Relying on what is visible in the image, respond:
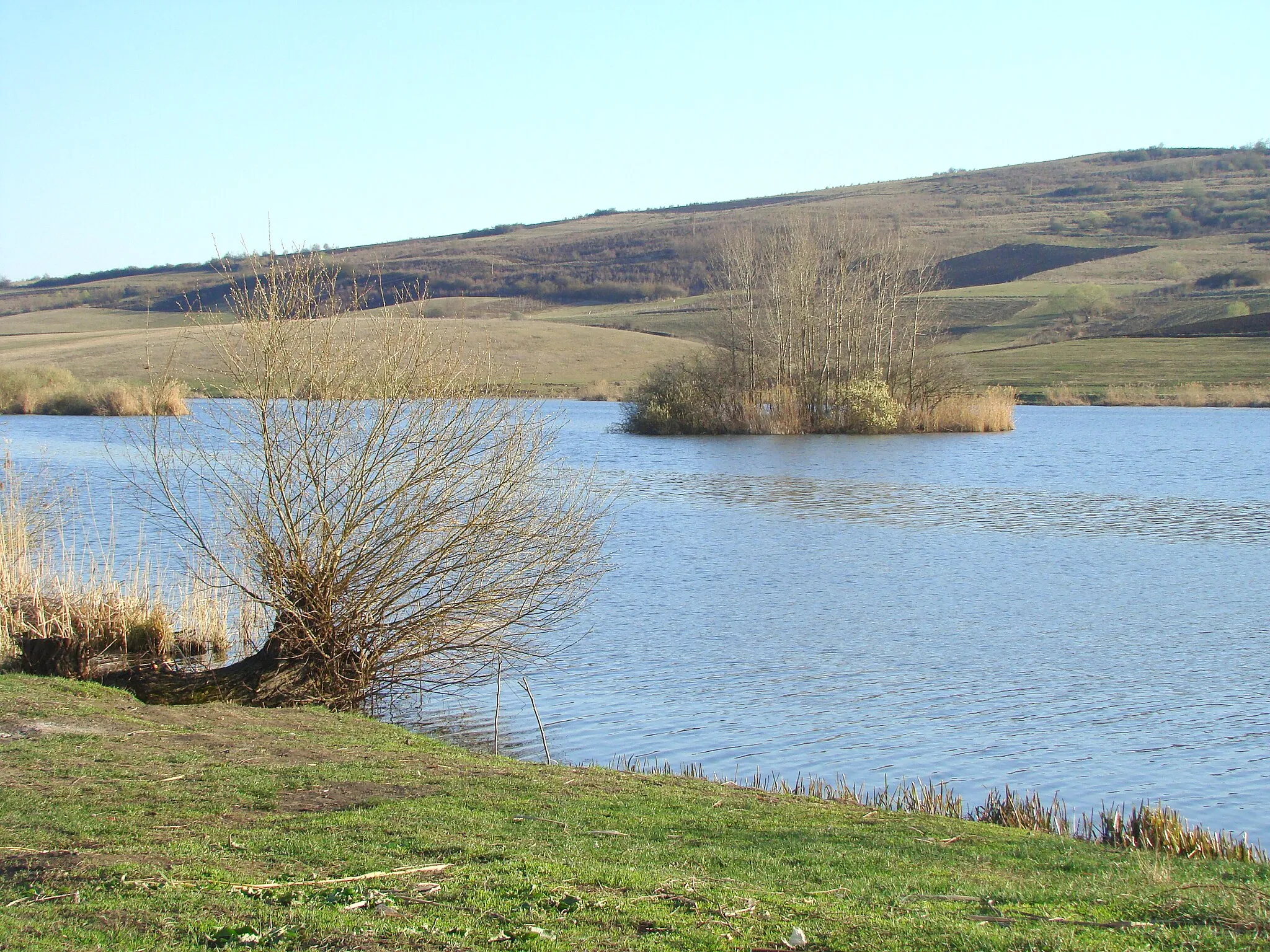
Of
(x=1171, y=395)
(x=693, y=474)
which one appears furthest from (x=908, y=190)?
(x=693, y=474)

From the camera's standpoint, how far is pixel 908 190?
183750mm

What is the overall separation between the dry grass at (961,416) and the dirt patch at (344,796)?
4647cm

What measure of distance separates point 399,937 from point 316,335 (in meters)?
8.38

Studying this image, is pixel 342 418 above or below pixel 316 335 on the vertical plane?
below

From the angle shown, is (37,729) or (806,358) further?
(806,358)

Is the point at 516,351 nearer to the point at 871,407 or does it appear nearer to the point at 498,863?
the point at 871,407

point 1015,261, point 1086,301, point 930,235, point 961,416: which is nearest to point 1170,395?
point 961,416

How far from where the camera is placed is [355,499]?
484 inches

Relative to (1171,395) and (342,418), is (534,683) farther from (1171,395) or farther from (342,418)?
(1171,395)

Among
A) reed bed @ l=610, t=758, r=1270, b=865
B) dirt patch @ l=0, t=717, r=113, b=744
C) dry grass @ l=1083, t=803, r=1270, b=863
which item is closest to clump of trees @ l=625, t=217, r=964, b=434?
reed bed @ l=610, t=758, r=1270, b=865

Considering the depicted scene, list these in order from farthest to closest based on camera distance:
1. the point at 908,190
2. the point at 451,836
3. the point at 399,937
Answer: the point at 908,190, the point at 451,836, the point at 399,937

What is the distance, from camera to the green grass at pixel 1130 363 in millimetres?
72250

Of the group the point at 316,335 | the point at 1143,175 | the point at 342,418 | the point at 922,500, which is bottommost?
the point at 922,500

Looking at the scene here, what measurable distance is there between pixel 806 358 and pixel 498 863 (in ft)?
160
